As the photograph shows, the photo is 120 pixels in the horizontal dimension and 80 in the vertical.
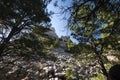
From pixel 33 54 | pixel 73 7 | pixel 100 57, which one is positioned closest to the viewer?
pixel 73 7

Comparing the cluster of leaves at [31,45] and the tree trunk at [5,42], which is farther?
the cluster of leaves at [31,45]

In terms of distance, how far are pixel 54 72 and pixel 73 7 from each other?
20.6 meters

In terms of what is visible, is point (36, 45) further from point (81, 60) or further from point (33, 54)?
point (81, 60)

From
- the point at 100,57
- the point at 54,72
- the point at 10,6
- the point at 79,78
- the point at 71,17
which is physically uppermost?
the point at 54,72

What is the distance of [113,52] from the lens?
47.2 feet

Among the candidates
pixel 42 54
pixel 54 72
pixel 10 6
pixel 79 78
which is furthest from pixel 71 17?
pixel 54 72

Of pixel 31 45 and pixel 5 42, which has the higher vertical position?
pixel 5 42

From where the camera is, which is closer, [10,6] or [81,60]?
[10,6]

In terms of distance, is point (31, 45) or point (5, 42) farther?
point (31, 45)

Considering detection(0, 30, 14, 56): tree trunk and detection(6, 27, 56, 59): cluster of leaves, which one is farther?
detection(6, 27, 56, 59): cluster of leaves

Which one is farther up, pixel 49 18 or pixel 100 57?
pixel 49 18

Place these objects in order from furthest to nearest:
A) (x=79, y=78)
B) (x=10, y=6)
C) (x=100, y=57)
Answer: (x=79, y=78)
(x=100, y=57)
(x=10, y=6)

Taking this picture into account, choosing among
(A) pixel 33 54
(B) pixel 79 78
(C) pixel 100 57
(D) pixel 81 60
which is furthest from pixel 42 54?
(B) pixel 79 78

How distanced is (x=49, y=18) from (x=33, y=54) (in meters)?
2.75
